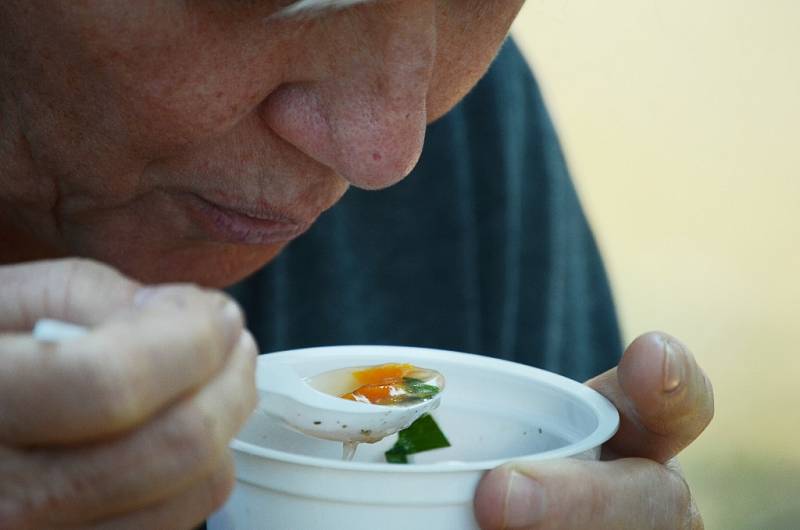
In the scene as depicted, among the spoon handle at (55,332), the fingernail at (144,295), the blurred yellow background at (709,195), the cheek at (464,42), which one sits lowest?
the blurred yellow background at (709,195)

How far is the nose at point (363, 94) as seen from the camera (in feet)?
2.72

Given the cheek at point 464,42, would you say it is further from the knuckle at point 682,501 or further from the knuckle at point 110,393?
the knuckle at point 110,393

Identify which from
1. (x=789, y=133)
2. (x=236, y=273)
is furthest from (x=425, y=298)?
(x=789, y=133)

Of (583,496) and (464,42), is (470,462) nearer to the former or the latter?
(583,496)

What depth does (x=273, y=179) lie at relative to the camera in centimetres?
93

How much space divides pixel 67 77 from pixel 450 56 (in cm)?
32

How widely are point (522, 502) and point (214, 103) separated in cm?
38

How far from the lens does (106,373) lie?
49 cm

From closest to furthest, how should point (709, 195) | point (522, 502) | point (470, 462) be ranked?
point (522, 502), point (470, 462), point (709, 195)

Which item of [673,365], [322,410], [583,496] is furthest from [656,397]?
[322,410]

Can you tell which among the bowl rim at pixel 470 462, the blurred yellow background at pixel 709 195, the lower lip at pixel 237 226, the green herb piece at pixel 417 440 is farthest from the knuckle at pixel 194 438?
the blurred yellow background at pixel 709 195

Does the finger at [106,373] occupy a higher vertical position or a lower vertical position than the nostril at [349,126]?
lower

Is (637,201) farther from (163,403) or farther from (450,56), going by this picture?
(163,403)

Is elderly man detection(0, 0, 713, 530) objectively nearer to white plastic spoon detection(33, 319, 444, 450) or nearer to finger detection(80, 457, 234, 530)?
finger detection(80, 457, 234, 530)
